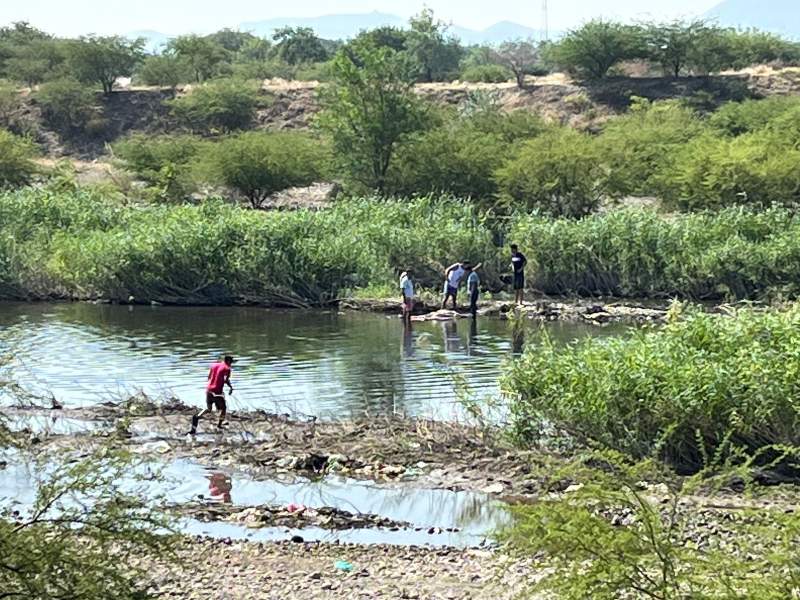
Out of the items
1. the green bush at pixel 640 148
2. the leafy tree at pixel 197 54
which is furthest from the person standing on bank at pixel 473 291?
the leafy tree at pixel 197 54

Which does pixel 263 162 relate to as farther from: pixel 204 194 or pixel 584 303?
pixel 584 303

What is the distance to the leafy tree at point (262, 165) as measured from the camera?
55812mm

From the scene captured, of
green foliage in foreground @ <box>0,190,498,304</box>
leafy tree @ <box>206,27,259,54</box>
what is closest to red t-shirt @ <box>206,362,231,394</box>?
green foliage in foreground @ <box>0,190,498,304</box>

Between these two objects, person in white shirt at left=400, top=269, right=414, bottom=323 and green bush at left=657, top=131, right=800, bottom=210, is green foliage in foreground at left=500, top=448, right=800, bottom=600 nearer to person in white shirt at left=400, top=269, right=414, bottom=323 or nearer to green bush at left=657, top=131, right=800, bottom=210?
person in white shirt at left=400, top=269, right=414, bottom=323

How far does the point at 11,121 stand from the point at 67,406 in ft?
203

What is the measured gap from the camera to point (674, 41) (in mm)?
79750

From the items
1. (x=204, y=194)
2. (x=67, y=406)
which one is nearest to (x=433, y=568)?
(x=67, y=406)

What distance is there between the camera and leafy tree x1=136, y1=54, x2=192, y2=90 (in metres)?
87.1

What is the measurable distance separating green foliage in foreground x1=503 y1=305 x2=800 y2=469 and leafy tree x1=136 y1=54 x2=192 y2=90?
71.4 metres

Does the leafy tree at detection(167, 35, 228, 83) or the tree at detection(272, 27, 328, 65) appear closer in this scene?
the leafy tree at detection(167, 35, 228, 83)

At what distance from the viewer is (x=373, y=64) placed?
52.7 meters

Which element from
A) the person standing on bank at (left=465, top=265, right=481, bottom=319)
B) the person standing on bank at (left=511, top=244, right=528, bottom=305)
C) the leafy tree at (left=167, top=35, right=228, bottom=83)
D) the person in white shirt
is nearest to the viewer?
the person in white shirt

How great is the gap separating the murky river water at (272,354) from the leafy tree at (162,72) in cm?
5098

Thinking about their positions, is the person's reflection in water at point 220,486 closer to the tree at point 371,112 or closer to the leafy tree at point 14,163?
the tree at point 371,112
